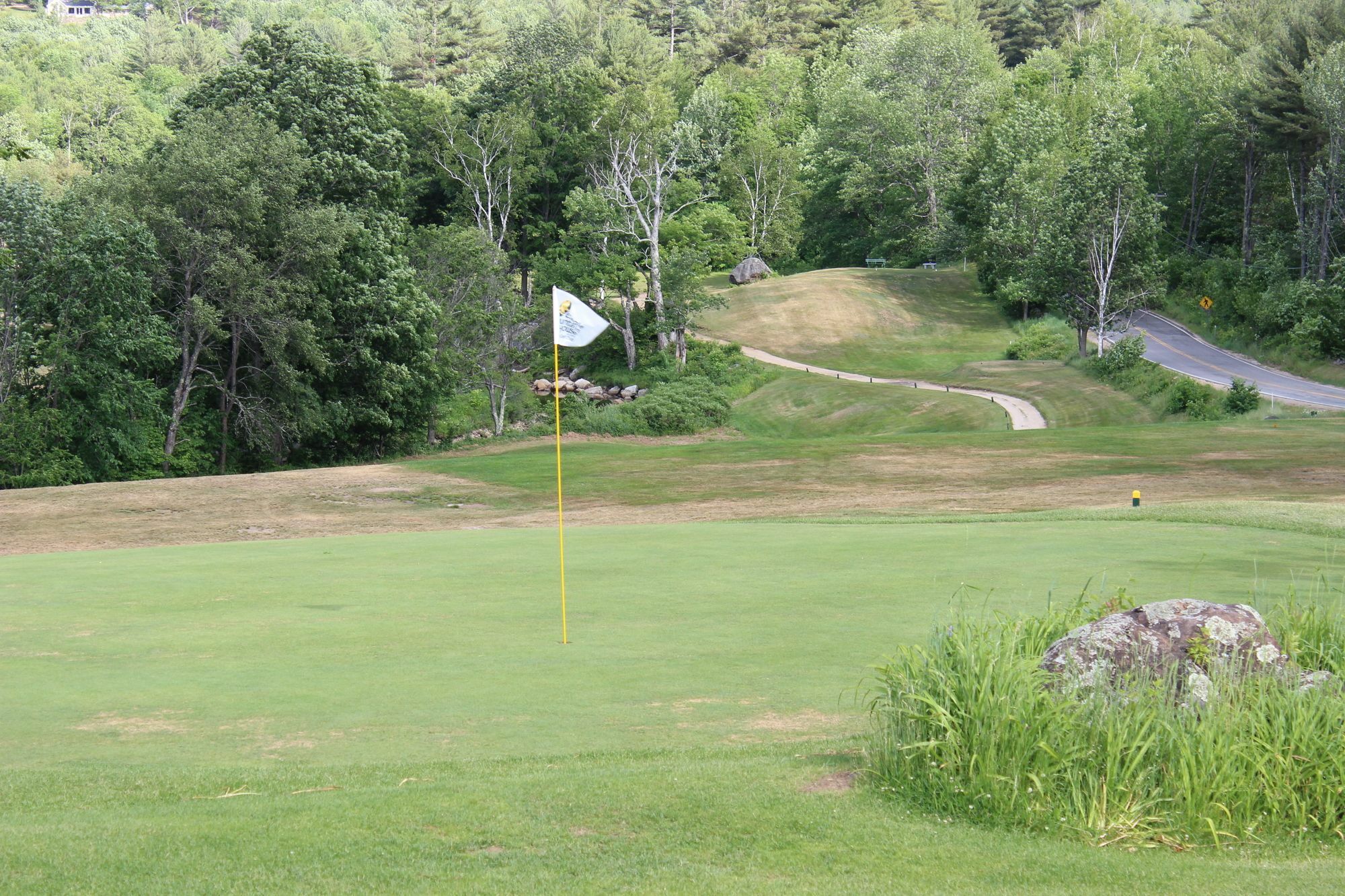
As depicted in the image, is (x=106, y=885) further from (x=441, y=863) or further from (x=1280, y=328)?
(x=1280, y=328)

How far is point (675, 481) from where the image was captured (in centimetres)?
3281

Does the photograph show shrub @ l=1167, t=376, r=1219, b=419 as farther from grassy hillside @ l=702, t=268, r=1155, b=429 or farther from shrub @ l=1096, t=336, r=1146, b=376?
grassy hillside @ l=702, t=268, r=1155, b=429

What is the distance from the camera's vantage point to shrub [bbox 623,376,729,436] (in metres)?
53.1

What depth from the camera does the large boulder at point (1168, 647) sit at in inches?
303

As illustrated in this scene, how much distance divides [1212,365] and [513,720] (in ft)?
218

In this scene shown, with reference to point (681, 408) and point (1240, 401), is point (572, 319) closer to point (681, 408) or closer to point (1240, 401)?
point (681, 408)

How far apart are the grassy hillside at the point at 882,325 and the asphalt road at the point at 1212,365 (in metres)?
8.44

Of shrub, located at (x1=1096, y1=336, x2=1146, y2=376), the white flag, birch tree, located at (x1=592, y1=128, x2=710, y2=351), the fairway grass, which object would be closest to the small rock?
the fairway grass

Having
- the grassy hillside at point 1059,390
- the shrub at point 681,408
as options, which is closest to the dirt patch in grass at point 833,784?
the grassy hillside at point 1059,390

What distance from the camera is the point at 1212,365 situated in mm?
67125

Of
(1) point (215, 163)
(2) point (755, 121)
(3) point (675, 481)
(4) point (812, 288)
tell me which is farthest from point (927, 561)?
(2) point (755, 121)

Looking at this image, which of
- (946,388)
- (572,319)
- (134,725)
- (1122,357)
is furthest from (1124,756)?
(946,388)

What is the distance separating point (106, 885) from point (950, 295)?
8440cm

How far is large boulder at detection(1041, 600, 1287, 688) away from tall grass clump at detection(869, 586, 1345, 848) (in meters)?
0.11
